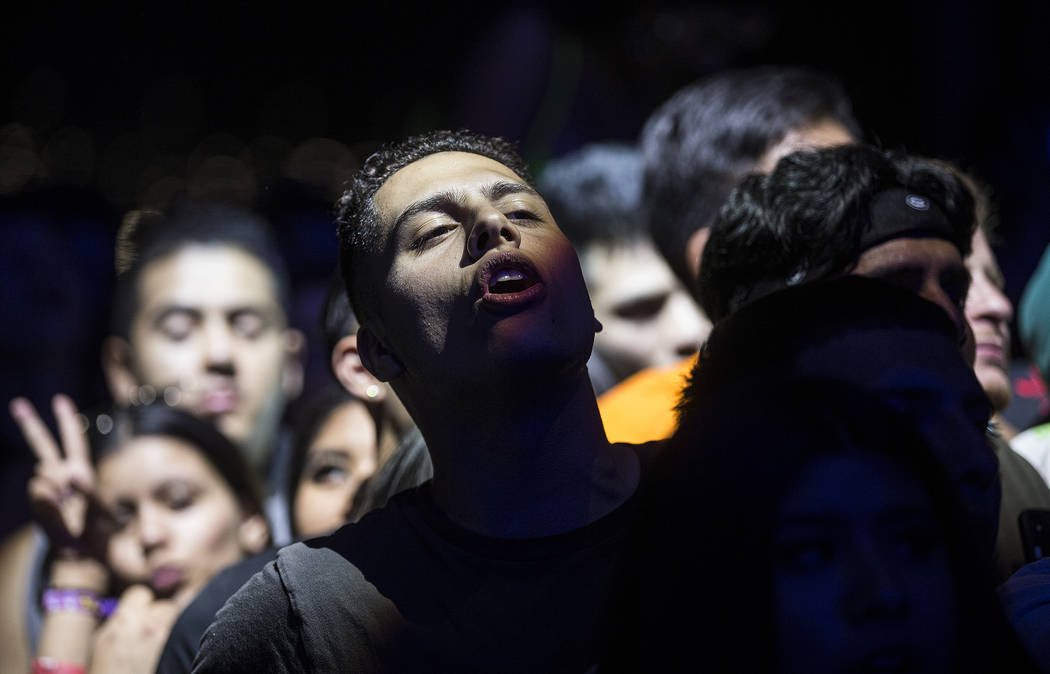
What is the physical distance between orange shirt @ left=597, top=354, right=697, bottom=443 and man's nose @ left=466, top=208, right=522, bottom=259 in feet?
1.88

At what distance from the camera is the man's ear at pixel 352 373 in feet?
7.51

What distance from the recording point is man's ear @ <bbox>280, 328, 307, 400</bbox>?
3799mm

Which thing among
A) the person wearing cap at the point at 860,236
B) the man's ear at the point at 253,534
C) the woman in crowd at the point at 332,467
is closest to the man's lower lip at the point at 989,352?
the person wearing cap at the point at 860,236

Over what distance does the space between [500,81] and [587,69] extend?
Answer: 675 mm

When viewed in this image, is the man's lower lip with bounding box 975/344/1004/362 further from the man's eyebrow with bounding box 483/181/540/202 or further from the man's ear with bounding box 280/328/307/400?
the man's ear with bounding box 280/328/307/400

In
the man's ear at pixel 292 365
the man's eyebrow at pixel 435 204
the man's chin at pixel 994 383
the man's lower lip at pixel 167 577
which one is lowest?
the man's chin at pixel 994 383

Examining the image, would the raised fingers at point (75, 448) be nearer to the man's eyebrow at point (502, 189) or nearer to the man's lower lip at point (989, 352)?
the man's eyebrow at point (502, 189)

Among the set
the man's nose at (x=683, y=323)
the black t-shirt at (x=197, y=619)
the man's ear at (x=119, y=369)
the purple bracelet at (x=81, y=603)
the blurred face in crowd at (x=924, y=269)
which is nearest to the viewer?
the blurred face in crowd at (x=924, y=269)

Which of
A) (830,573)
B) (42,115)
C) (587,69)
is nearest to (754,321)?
(830,573)

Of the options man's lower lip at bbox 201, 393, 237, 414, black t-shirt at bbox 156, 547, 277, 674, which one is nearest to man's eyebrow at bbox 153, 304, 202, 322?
man's lower lip at bbox 201, 393, 237, 414

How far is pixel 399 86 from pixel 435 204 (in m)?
3.06

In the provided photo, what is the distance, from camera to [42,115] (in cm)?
525

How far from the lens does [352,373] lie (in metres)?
2.29

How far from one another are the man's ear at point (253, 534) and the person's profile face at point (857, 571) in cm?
194
